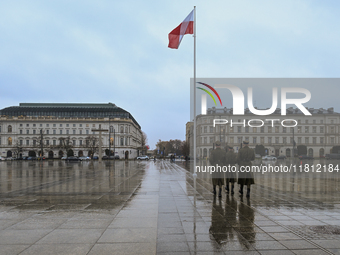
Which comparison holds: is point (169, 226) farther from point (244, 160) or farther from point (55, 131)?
point (55, 131)

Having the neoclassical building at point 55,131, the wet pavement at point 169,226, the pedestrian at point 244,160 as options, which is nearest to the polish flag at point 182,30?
the pedestrian at point 244,160

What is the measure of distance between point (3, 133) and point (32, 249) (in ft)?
392

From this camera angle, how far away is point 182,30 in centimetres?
1563

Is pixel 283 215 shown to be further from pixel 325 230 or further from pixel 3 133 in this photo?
pixel 3 133

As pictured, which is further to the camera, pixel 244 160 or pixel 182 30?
pixel 182 30

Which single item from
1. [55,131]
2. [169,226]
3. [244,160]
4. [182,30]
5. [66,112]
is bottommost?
[169,226]

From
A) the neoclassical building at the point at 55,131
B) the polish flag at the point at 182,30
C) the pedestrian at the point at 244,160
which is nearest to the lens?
the pedestrian at the point at 244,160

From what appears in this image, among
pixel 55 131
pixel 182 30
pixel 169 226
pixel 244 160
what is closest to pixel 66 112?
pixel 55 131

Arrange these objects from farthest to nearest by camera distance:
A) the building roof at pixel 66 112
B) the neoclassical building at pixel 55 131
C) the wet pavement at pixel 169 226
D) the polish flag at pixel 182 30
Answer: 1. the building roof at pixel 66 112
2. the neoclassical building at pixel 55 131
3. the polish flag at pixel 182 30
4. the wet pavement at pixel 169 226

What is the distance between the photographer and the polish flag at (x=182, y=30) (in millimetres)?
15203

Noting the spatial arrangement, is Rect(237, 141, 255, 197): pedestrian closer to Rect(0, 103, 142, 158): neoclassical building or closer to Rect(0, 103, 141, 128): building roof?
Rect(0, 103, 142, 158): neoclassical building

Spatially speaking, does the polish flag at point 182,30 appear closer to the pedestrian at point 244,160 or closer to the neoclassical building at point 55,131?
the pedestrian at point 244,160

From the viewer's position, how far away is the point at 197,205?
8.79 metres

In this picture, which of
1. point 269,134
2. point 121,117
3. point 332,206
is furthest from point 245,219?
point 121,117
